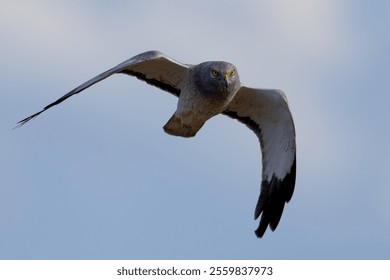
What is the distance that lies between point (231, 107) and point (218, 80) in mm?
1602

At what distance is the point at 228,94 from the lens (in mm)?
17531

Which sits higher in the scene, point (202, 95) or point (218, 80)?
point (218, 80)

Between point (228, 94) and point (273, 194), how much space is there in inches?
92.8

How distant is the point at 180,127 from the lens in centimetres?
1812

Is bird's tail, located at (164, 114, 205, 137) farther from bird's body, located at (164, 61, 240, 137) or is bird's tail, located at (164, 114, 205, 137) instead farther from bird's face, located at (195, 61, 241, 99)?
bird's face, located at (195, 61, 241, 99)

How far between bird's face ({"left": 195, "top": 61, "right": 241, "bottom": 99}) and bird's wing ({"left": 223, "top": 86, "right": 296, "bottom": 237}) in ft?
4.28

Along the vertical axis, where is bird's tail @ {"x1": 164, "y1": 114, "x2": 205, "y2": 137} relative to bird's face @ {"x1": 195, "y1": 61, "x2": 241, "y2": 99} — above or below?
below

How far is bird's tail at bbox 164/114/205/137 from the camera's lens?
18.1 metres

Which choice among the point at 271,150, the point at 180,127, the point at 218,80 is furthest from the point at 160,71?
the point at 271,150

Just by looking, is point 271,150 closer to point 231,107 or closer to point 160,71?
point 231,107

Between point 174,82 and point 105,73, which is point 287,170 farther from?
point 105,73

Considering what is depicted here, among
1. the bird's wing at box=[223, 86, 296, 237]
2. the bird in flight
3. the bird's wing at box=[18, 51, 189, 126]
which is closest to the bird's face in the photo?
the bird in flight

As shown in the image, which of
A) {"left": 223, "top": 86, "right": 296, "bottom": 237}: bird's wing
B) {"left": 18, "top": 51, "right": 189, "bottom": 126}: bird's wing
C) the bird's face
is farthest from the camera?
{"left": 223, "top": 86, "right": 296, "bottom": 237}: bird's wing

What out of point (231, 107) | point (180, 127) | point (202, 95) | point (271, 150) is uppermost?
point (202, 95)
